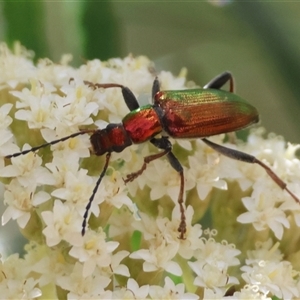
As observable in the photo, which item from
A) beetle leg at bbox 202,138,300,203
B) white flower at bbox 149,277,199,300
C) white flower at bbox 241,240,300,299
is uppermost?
beetle leg at bbox 202,138,300,203

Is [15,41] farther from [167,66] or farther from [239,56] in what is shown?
[239,56]

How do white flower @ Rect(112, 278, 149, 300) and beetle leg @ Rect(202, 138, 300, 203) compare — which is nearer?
white flower @ Rect(112, 278, 149, 300)

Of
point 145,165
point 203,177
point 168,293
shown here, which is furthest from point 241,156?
point 168,293

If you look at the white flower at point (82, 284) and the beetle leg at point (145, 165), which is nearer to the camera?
the white flower at point (82, 284)

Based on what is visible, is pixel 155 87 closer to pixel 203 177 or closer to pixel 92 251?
pixel 203 177

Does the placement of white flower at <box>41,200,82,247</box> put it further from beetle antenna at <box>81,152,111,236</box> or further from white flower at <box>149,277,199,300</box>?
white flower at <box>149,277,199,300</box>

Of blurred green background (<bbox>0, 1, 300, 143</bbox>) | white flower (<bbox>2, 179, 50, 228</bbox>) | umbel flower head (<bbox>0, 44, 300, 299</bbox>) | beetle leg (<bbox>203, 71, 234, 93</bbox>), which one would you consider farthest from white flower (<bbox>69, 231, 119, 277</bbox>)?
blurred green background (<bbox>0, 1, 300, 143</bbox>)

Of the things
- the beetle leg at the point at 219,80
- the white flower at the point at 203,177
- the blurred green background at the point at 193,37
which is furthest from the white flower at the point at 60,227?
the blurred green background at the point at 193,37

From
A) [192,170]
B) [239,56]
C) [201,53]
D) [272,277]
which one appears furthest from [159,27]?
[272,277]

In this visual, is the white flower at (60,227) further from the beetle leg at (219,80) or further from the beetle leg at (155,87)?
the beetle leg at (219,80)
